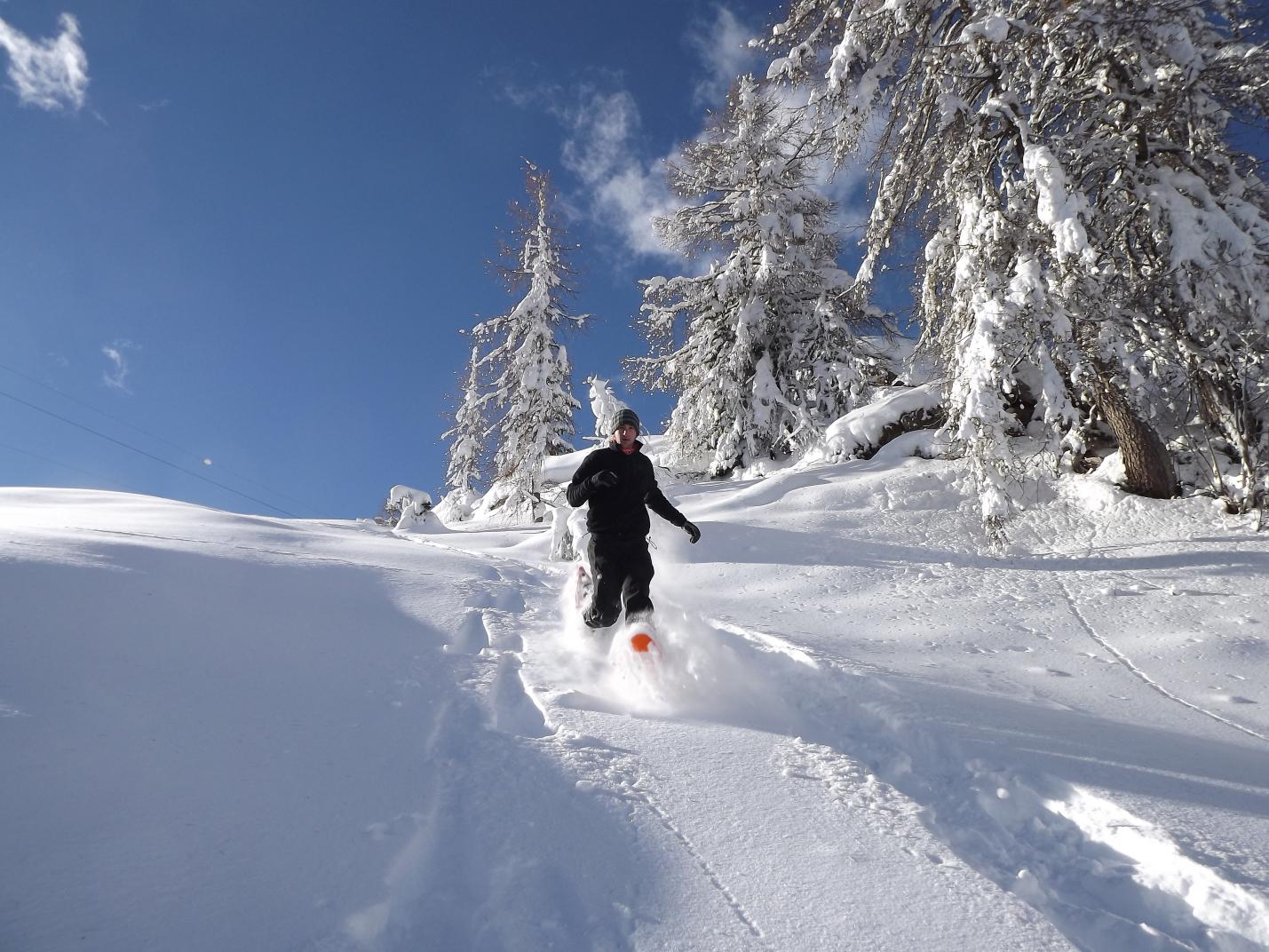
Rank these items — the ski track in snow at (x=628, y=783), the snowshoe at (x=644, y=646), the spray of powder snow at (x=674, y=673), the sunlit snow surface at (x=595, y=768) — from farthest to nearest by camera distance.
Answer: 1. the snowshoe at (x=644, y=646)
2. the spray of powder snow at (x=674, y=673)
3. the ski track in snow at (x=628, y=783)
4. the sunlit snow surface at (x=595, y=768)

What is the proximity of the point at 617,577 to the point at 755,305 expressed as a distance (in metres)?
11.1

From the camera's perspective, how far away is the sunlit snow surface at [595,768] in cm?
183

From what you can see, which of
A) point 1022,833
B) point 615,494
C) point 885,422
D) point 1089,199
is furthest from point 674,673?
point 885,422

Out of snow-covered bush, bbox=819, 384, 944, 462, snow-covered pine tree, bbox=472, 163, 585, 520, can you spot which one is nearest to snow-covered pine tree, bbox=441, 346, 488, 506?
snow-covered pine tree, bbox=472, 163, 585, 520

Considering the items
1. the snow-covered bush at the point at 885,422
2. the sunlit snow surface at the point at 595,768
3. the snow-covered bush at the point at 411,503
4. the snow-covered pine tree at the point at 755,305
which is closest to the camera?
the sunlit snow surface at the point at 595,768

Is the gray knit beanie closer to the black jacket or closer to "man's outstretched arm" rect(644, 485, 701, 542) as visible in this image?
the black jacket

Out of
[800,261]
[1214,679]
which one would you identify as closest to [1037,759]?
[1214,679]

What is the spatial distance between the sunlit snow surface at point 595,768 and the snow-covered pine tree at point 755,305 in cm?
946

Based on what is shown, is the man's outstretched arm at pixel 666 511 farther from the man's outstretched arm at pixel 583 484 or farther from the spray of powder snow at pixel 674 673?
the spray of powder snow at pixel 674 673

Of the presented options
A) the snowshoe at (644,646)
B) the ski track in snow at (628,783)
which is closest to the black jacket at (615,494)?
the snowshoe at (644,646)

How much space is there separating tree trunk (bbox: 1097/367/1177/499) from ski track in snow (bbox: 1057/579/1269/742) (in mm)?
2614

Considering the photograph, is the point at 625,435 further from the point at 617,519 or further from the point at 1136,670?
the point at 1136,670

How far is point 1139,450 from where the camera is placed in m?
7.62

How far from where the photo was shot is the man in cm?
462
